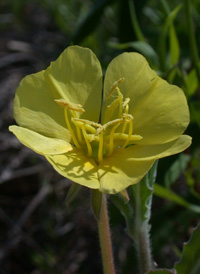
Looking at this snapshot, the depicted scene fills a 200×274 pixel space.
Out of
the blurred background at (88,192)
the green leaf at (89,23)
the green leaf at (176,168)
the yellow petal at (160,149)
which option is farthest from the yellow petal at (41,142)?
the green leaf at (89,23)

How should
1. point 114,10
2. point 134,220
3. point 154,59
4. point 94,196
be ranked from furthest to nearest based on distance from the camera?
point 114,10
point 154,59
point 134,220
point 94,196

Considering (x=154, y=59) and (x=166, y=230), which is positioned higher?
(x=154, y=59)

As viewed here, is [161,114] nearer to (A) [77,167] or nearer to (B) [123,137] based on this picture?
(B) [123,137]

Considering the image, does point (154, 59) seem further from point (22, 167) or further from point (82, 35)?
point (22, 167)

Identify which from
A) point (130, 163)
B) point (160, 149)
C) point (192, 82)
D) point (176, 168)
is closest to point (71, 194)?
point (130, 163)

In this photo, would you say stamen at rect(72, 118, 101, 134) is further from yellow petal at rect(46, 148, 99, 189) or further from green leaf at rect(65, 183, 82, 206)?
green leaf at rect(65, 183, 82, 206)

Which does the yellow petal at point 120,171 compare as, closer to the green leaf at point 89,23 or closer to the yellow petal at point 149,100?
the yellow petal at point 149,100

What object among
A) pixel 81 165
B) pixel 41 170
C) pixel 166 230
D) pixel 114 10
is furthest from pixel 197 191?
pixel 114 10

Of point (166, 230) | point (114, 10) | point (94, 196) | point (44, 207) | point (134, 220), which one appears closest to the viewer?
point (94, 196)
